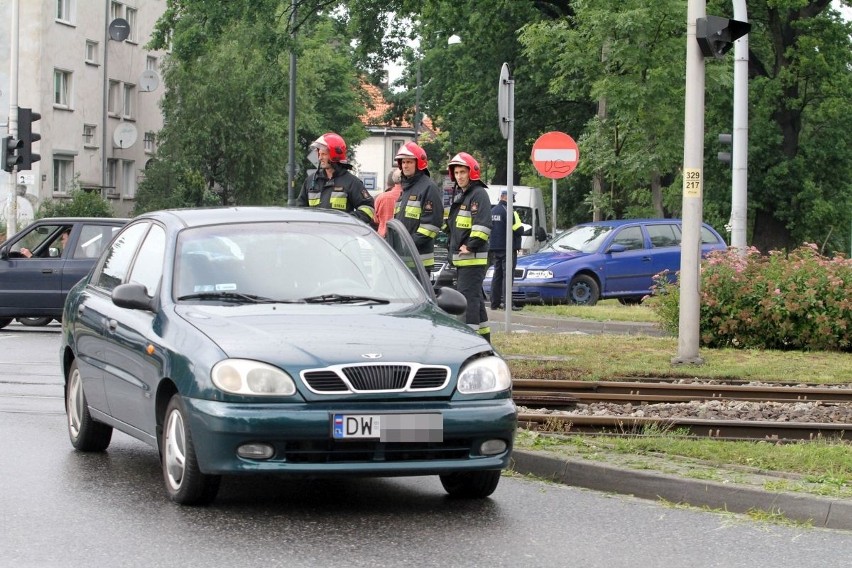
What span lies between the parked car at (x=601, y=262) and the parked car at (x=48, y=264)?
7.25 metres

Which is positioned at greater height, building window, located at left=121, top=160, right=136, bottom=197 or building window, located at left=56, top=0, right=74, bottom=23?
building window, located at left=56, top=0, right=74, bottom=23

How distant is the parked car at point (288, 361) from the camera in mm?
6785

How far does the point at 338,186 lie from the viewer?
13.9m

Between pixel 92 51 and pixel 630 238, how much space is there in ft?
116

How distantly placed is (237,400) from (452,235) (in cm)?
724

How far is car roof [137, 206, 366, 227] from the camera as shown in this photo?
331 inches

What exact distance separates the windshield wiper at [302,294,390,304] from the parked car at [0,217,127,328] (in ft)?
38.7

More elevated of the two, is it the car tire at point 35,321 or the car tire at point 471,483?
the car tire at point 35,321

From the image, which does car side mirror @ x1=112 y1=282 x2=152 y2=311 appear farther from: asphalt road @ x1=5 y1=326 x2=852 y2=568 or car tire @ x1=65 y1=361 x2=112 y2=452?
car tire @ x1=65 y1=361 x2=112 y2=452

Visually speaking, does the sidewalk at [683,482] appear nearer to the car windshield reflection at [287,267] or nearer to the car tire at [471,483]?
the car tire at [471,483]

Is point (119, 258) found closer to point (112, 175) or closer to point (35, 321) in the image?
point (35, 321)

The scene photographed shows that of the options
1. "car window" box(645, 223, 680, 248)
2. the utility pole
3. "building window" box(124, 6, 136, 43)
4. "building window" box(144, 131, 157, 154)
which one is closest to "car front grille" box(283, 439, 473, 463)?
"car window" box(645, 223, 680, 248)

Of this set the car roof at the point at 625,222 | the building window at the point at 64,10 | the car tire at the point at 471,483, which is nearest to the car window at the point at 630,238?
the car roof at the point at 625,222

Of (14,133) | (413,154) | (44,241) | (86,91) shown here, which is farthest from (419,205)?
(86,91)
